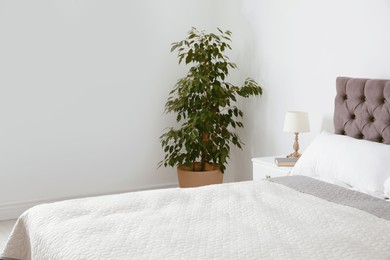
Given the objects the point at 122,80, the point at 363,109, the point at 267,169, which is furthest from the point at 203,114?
the point at 363,109

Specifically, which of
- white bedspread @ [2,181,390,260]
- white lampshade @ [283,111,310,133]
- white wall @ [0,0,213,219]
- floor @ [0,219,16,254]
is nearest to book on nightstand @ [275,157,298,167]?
white lampshade @ [283,111,310,133]

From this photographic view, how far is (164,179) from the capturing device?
5074 mm

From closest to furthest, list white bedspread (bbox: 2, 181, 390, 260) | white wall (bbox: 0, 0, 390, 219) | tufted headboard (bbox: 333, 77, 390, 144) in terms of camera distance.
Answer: white bedspread (bbox: 2, 181, 390, 260) → tufted headboard (bbox: 333, 77, 390, 144) → white wall (bbox: 0, 0, 390, 219)

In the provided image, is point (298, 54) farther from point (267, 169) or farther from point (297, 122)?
point (267, 169)

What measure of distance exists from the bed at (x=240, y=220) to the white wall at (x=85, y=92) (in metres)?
1.93

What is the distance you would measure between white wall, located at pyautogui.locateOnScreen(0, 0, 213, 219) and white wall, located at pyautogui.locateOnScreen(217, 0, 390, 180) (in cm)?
64

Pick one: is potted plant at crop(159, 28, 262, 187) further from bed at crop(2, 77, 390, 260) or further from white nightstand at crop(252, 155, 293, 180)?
bed at crop(2, 77, 390, 260)

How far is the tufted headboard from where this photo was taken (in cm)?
321

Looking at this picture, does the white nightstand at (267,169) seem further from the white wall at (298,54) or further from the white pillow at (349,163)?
the white wall at (298,54)

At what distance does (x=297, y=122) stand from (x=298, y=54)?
0.58 metres

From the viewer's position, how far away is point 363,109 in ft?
11.0

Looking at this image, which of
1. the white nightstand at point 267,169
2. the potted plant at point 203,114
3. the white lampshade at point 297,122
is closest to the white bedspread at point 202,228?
the white nightstand at point 267,169

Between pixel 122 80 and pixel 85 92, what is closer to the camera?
pixel 85 92

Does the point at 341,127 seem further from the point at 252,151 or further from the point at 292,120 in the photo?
the point at 252,151
